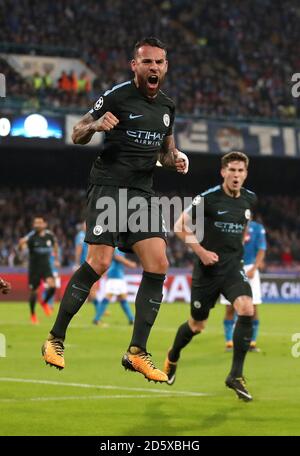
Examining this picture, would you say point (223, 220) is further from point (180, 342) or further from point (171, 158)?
point (171, 158)

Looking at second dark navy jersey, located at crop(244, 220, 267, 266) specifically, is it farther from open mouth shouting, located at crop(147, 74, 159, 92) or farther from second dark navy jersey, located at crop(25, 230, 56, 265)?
open mouth shouting, located at crop(147, 74, 159, 92)

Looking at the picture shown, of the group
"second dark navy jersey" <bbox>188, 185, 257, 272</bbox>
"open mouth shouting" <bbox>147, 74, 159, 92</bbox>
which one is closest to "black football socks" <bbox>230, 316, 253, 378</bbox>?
"second dark navy jersey" <bbox>188, 185, 257, 272</bbox>

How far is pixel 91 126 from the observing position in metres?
7.99

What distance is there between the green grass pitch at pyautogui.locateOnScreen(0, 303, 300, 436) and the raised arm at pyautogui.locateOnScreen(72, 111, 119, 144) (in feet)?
7.78

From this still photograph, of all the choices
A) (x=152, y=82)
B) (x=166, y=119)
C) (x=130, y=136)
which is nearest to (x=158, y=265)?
(x=130, y=136)

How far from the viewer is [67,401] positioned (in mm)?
10289

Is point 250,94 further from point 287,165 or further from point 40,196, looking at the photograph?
point 40,196

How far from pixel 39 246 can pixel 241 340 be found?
43.0 feet

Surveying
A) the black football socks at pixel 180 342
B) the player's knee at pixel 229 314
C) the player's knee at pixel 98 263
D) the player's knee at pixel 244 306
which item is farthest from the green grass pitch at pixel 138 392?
the player's knee at pixel 98 263

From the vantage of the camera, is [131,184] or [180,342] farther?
[180,342]

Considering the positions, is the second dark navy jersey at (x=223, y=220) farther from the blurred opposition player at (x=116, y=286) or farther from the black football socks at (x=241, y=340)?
the blurred opposition player at (x=116, y=286)
